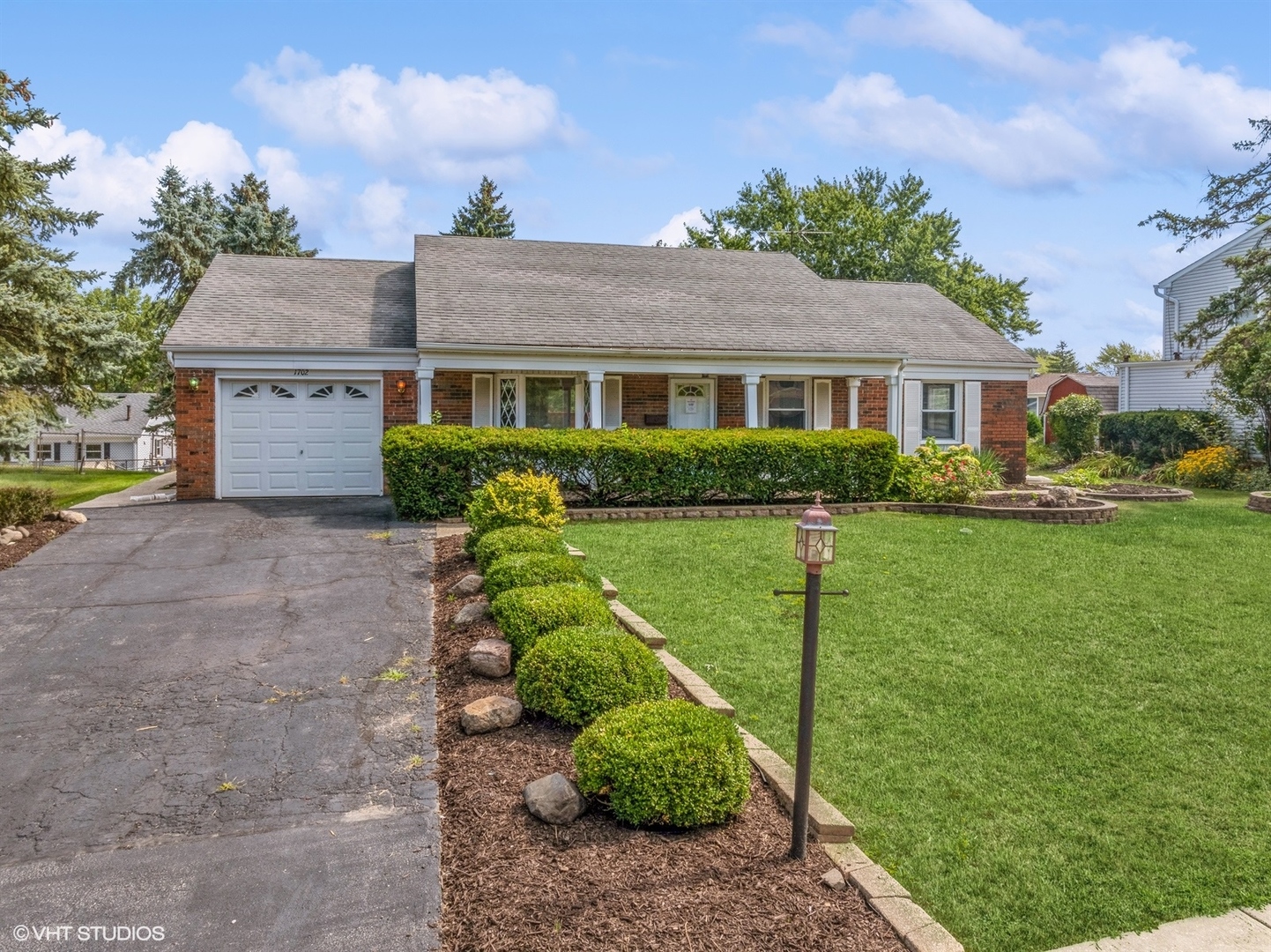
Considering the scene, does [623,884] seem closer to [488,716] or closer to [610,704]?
[610,704]

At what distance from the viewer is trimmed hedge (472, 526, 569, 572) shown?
7188 mm

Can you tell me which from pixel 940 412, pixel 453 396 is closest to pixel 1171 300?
pixel 940 412

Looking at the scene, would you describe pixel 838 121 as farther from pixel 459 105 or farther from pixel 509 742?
pixel 509 742

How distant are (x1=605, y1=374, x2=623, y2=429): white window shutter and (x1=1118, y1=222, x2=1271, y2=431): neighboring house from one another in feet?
54.6

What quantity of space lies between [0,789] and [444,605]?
11.3 ft

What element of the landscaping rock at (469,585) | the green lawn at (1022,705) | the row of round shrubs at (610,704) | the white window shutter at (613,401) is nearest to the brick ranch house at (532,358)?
the white window shutter at (613,401)

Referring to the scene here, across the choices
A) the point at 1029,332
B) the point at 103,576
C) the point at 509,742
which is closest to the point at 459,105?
the point at 103,576

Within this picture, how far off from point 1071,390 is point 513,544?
44585 mm

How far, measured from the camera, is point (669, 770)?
3.42 m

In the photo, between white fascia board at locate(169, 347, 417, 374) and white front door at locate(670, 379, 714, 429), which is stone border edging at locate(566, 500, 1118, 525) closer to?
white front door at locate(670, 379, 714, 429)

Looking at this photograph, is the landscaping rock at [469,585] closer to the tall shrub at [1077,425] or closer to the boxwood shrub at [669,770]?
the boxwood shrub at [669,770]

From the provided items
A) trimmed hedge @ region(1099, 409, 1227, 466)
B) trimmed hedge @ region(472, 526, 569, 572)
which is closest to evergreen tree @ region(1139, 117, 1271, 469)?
trimmed hedge @ region(1099, 409, 1227, 466)

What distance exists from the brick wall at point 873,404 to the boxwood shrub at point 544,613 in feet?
44.8

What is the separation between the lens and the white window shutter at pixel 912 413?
18.6m
